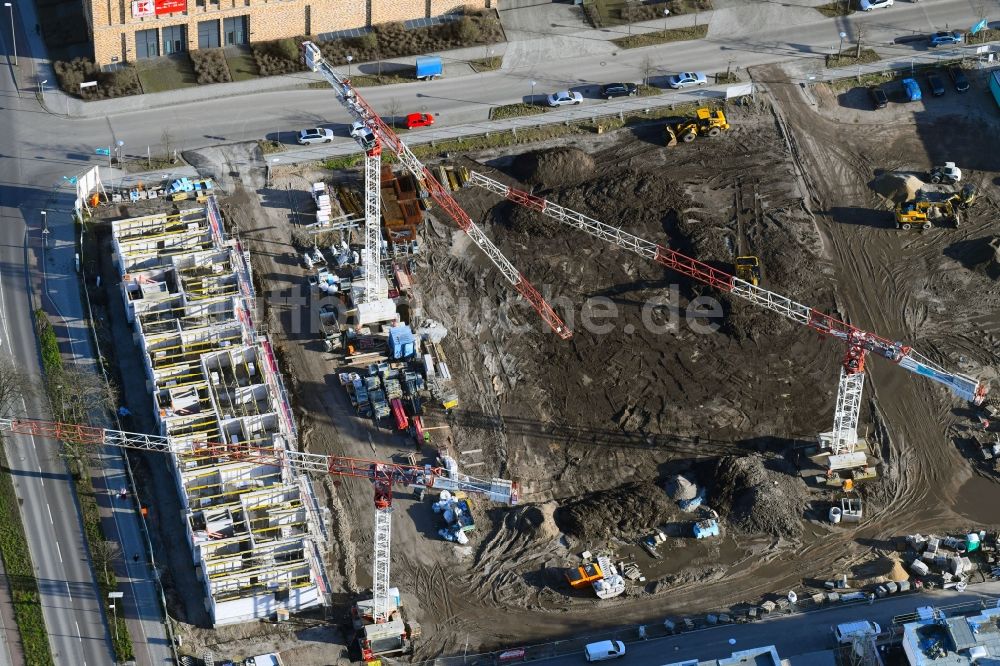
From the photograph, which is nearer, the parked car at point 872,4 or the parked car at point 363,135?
the parked car at point 363,135

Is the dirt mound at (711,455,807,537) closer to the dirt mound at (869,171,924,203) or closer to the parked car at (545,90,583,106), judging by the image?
the dirt mound at (869,171,924,203)

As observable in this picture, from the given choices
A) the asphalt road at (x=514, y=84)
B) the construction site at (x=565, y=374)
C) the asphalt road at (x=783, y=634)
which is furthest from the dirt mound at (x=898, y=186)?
the asphalt road at (x=783, y=634)

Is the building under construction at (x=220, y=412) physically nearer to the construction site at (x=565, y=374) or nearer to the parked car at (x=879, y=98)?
the construction site at (x=565, y=374)

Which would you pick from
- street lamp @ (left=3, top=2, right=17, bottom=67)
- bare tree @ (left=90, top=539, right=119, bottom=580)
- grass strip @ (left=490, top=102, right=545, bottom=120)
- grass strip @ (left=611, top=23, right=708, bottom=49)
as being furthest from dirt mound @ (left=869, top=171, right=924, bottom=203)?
street lamp @ (left=3, top=2, right=17, bottom=67)

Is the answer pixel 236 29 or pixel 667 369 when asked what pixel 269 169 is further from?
pixel 667 369

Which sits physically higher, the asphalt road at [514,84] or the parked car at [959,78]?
the asphalt road at [514,84]

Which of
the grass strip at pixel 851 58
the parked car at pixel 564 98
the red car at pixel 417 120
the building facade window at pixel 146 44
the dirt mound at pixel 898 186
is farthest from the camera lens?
the grass strip at pixel 851 58

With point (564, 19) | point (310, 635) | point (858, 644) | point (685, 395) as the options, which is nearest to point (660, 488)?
point (685, 395)
